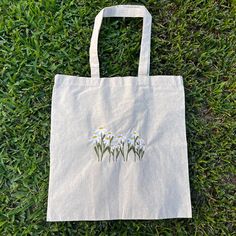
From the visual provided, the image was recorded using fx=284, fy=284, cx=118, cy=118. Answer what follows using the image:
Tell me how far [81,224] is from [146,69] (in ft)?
1.66

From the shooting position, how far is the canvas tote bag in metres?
0.79

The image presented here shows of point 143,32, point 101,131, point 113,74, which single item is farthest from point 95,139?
point 143,32

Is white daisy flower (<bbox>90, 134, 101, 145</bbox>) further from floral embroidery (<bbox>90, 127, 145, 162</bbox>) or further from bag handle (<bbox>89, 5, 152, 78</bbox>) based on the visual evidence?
bag handle (<bbox>89, 5, 152, 78</bbox>)

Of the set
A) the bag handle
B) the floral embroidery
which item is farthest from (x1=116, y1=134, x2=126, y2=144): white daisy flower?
the bag handle

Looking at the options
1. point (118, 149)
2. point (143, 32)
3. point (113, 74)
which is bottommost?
point (118, 149)

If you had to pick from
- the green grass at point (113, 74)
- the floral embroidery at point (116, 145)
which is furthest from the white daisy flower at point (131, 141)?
the green grass at point (113, 74)

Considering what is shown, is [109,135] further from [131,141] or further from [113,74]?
[113,74]

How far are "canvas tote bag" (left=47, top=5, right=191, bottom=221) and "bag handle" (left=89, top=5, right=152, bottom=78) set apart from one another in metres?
0.03

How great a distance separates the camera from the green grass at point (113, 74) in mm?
845

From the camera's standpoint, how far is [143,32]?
3.03 ft

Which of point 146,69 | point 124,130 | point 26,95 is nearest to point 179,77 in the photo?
point 146,69

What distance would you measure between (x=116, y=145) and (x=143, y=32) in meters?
0.38

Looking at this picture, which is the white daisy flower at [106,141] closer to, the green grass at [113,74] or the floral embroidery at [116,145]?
the floral embroidery at [116,145]

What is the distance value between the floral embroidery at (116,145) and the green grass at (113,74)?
18 centimetres
